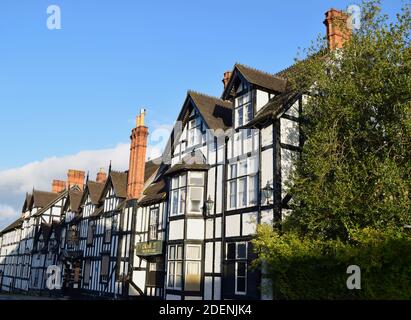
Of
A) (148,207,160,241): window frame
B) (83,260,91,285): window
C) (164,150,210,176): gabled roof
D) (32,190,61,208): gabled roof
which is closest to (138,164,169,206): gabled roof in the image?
(148,207,160,241): window frame

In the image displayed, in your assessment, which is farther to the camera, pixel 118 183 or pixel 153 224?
pixel 118 183

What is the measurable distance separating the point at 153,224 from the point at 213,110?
7852 mm

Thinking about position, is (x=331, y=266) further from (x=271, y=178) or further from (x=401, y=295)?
(x=271, y=178)

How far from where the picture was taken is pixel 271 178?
1898 cm

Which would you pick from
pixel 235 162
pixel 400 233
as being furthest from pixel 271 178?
pixel 400 233

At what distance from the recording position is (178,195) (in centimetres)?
2428

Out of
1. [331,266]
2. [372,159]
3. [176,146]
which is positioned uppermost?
[176,146]

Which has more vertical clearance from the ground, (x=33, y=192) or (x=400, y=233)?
(x=33, y=192)

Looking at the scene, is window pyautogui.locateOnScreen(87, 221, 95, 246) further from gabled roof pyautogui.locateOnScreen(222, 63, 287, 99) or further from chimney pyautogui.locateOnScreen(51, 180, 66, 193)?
chimney pyautogui.locateOnScreen(51, 180, 66, 193)

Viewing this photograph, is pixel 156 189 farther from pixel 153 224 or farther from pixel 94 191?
pixel 94 191

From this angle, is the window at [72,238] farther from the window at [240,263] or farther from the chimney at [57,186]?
the window at [240,263]

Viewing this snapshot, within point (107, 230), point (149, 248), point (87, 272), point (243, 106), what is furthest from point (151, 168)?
point (243, 106)

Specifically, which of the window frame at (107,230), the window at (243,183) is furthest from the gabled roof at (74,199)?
the window at (243,183)
